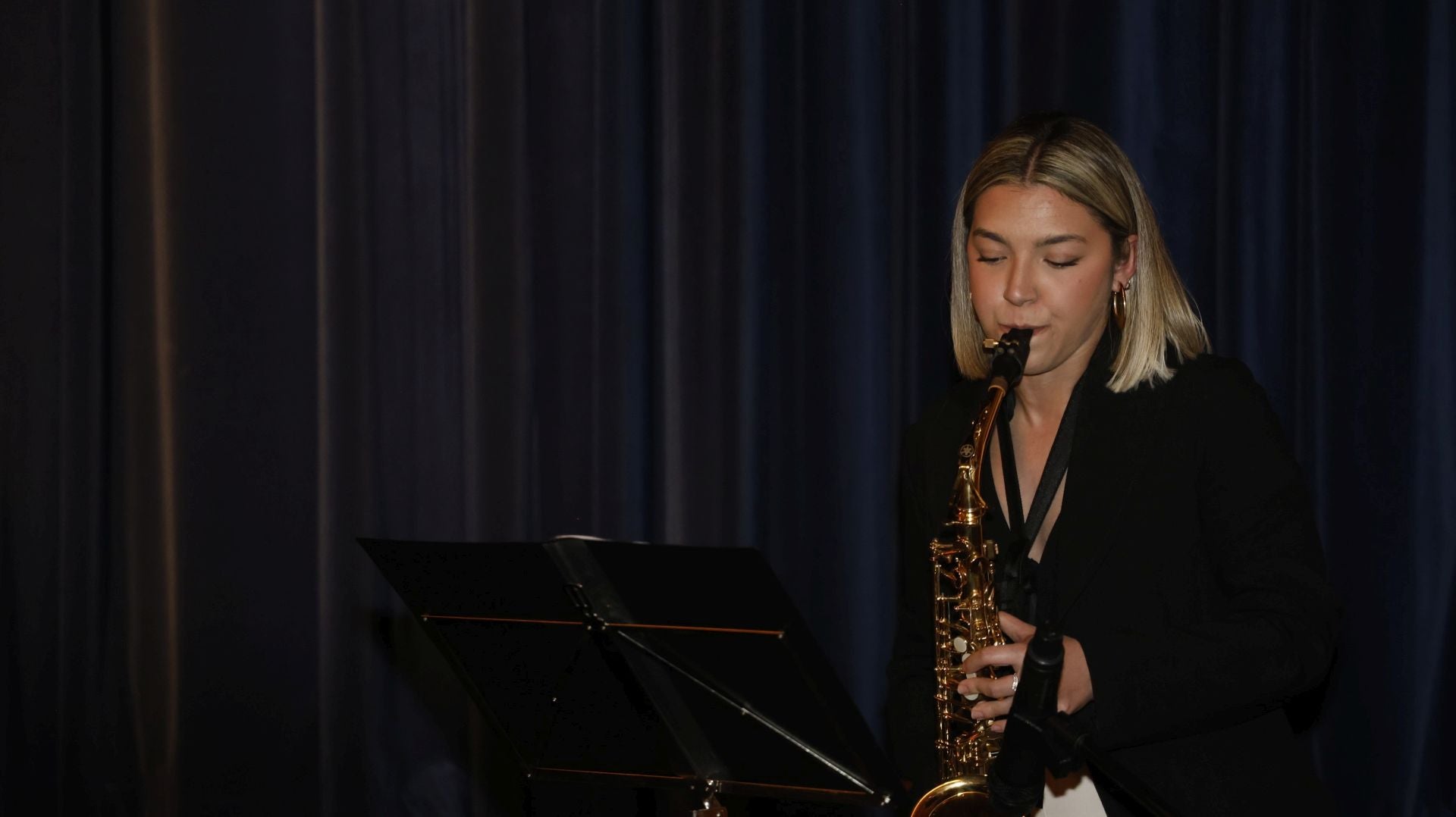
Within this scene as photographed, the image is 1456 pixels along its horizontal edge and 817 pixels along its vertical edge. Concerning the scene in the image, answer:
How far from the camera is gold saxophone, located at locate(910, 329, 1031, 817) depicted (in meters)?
2.03

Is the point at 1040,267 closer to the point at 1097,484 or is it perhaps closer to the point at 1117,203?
the point at 1117,203

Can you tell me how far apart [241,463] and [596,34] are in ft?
4.75

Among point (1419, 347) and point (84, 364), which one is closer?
point (1419, 347)

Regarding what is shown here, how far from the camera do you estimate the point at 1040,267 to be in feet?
6.48

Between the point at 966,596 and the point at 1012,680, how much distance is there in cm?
32

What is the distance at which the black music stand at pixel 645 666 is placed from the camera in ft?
5.21

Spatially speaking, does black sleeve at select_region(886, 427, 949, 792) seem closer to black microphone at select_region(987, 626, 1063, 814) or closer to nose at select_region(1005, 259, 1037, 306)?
nose at select_region(1005, 259, 1037, 306)

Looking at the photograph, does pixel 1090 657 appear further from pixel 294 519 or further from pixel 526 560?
pixel 294 519

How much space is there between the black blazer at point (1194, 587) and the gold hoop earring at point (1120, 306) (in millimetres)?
85

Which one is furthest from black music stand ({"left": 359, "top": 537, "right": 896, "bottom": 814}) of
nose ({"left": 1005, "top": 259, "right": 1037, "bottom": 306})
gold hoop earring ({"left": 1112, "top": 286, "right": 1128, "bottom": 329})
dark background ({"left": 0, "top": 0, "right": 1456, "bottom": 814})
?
dark background ({"left": 0, "top": 0, "right": 1456, "bottom": 814})

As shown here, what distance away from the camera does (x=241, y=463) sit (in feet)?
11.6

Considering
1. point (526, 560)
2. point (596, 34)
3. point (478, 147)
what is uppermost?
point (596, 34)

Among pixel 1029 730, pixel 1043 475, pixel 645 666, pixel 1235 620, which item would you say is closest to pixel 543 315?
pixel 1043 475

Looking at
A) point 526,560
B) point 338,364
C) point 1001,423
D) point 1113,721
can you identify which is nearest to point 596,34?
point 338,364
